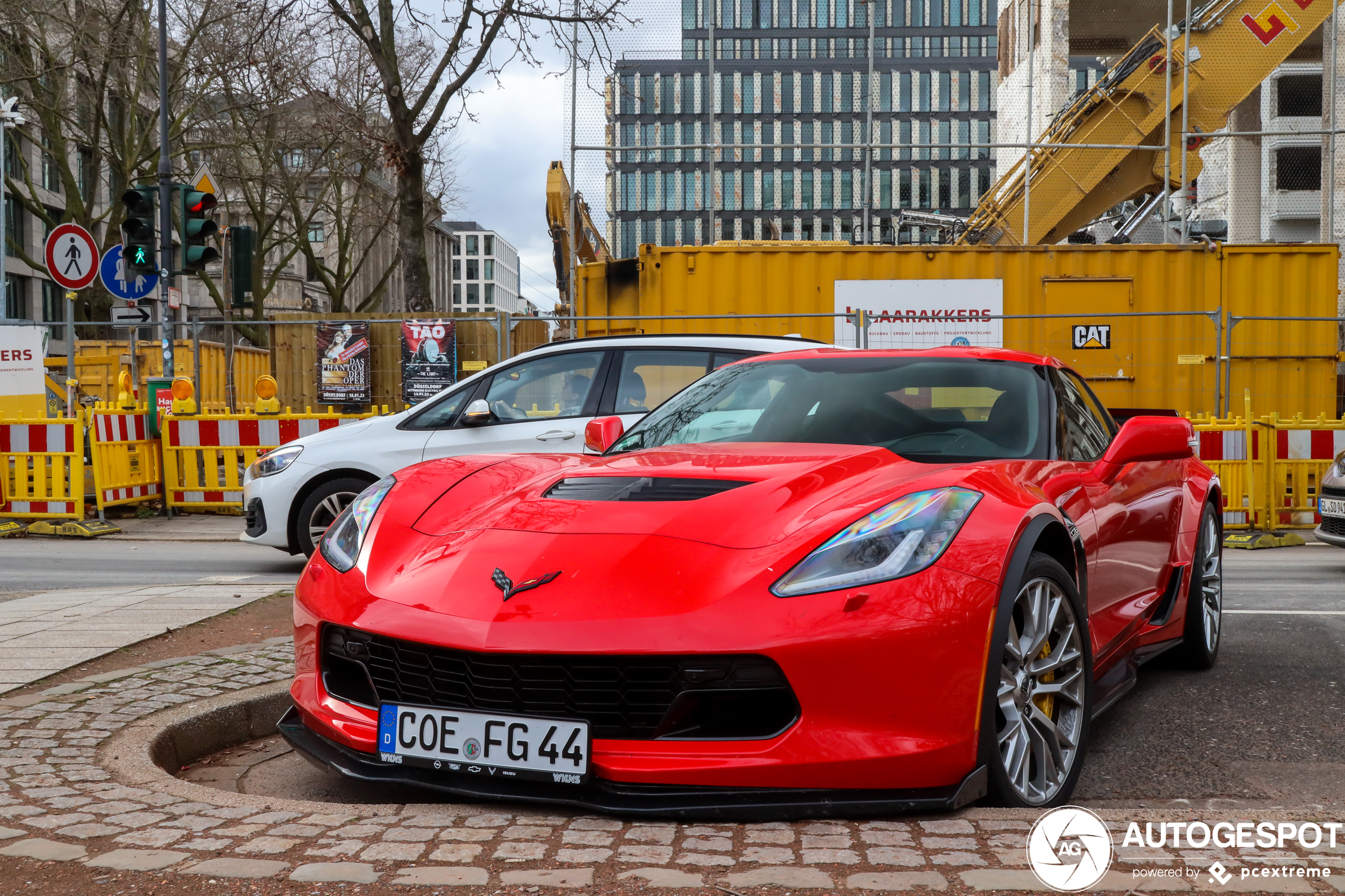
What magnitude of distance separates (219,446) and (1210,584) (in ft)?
32.5

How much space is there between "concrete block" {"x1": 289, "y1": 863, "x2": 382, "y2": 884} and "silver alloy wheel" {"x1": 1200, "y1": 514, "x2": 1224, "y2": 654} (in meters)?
3.72

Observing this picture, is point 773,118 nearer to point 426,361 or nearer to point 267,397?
point 426,361

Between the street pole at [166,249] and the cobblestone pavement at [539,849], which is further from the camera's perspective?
the street pole at [166,249]

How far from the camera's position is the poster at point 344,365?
61.1 feet

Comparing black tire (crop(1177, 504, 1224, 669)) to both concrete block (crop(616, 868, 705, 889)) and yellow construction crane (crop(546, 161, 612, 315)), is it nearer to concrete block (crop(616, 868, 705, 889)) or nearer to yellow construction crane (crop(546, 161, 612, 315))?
concrete block (crop(616, 868, 705, 889))

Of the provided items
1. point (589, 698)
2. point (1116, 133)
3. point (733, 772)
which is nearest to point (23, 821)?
point (589, 698)

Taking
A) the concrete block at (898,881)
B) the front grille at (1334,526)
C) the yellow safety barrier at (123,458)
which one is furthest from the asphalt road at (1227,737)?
the yellow safety barrier at (123,458)

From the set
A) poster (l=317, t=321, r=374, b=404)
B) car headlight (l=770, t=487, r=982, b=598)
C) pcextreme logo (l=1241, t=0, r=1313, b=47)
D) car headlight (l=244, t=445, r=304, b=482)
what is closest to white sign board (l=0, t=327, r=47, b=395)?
poster (l=317, t=321, r=374, b=404)

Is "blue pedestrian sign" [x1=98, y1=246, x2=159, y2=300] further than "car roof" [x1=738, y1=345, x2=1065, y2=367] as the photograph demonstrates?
Yes

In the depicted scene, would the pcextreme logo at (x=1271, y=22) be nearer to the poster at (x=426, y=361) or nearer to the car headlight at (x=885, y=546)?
the poster at (x=426, y=361)

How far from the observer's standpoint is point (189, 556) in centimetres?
946

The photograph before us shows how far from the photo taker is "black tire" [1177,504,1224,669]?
4848 mm

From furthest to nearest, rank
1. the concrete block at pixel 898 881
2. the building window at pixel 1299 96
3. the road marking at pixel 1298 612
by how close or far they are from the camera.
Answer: the building window at pixel 1299 96 → the road marking at pixel 1298 612 → the concrete block at pixel 898 881

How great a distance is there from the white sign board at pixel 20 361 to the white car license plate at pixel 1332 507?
40.1 feet
